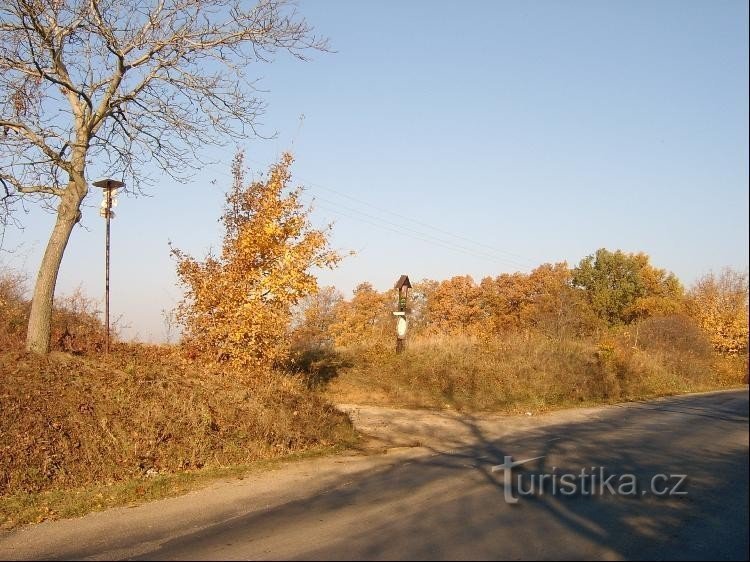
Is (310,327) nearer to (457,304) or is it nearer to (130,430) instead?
(130,430)

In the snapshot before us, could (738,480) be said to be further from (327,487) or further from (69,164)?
(69,164)

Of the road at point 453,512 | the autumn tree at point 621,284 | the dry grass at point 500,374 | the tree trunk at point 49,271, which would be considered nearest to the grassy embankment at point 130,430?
the tree trunk at point 49,271

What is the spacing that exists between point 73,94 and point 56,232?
11.5 ft

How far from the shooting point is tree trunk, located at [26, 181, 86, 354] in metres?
13.7

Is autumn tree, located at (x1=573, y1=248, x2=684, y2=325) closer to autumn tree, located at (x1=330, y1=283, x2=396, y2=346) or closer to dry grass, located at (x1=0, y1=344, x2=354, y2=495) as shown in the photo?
dry grass, located at (x1=0, y1=344, x2=354, y2=495)

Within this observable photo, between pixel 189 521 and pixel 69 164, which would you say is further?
pixel 69 164

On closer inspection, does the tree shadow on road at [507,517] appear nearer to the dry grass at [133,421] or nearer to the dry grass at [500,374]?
the dry grass at [133,421]

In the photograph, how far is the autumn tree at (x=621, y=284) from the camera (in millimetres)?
27562

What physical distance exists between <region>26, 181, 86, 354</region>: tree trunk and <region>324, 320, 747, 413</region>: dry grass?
33.0 ft

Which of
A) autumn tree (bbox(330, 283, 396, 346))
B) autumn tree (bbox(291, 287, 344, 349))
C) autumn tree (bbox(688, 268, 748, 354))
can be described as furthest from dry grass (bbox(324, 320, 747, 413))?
autumn tree (bbox(330, 283, 396, 346))

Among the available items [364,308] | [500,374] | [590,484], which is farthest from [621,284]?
[364,308]

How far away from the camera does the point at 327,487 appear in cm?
966

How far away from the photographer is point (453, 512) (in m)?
7.37

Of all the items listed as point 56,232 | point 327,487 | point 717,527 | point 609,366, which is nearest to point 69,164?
point 56,232
